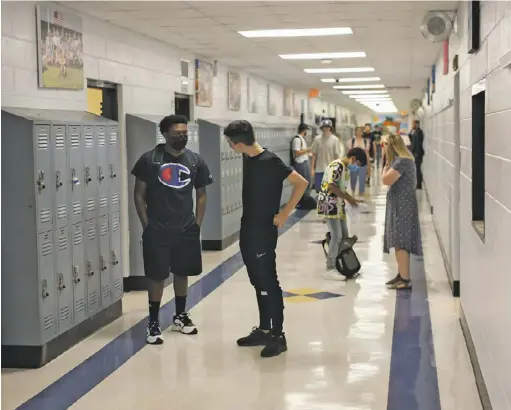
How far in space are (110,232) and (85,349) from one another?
1.03 meters

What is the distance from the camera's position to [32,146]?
4.64 meters

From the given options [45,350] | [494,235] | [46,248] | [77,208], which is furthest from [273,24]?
[494,235]

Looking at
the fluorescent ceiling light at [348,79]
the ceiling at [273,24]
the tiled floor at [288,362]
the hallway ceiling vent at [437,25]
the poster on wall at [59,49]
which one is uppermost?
the fluorescent ceiling light at [348,79]

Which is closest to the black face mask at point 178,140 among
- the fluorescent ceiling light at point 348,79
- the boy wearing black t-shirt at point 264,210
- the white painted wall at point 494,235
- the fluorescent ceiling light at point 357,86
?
the boy wearing black t-shirt at point 264,210

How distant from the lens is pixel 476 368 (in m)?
4.39

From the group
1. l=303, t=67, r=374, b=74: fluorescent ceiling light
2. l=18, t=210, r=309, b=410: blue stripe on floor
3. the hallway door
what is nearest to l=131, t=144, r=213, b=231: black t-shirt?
l=18, t=210, r=309, b=410: blue stripe on floor

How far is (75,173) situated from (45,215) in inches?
20.2

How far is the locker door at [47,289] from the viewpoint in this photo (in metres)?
4.75

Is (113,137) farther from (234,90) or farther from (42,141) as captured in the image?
(234,90)

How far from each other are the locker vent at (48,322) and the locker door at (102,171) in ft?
3.34

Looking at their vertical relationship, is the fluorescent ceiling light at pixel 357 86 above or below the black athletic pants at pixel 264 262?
above

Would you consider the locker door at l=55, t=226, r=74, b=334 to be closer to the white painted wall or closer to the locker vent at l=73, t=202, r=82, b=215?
the locker vent at l=73, t=202, r=82, b=215

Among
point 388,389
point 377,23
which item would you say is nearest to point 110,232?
point 388,389

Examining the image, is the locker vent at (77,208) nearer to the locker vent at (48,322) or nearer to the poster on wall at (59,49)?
the locker vent at (48,322)
